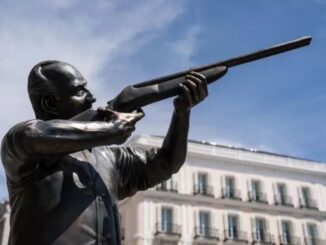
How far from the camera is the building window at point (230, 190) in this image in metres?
37.9

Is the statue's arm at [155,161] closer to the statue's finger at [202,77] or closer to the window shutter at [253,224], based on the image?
the statue's finger at [202,77]

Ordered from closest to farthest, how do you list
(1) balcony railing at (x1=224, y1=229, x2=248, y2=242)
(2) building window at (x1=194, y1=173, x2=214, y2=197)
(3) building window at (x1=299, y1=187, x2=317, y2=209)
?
1. (1) balcony railing at (x1=224, y1=229, x2=248, y2=242)
2. (2) building window at (x1=194, y1=173, x2=214, y2=197)
3. (3) building window at (x1=299, y1=187, x2=317, y2=209)

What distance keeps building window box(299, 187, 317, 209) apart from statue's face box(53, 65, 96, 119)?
38913mm

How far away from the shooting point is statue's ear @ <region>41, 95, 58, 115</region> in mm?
2900

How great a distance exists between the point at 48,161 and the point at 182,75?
92cm

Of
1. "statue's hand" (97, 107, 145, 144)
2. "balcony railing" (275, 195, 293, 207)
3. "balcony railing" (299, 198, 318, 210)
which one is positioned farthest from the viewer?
"balcony railing" (299, 198, 318, 210)

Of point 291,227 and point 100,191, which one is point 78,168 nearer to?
point 100,191

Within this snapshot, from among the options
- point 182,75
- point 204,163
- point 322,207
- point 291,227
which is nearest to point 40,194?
point 182,75

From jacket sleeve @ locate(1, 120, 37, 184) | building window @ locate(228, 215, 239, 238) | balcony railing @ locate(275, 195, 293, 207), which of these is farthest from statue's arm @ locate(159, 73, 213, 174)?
balcony railing @ locate(275, 195, 293, 207)

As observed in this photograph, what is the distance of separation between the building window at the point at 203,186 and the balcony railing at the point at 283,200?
5.60 meters

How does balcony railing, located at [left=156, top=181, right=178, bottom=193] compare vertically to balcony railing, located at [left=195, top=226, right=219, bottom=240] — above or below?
above

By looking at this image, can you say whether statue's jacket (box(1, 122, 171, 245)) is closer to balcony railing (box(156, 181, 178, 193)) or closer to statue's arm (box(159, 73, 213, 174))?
statue's arm (box(159, 73, 213, 174))

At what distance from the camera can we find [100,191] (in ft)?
9.12

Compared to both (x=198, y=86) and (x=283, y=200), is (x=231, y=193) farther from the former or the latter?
(x=198, y=86)
